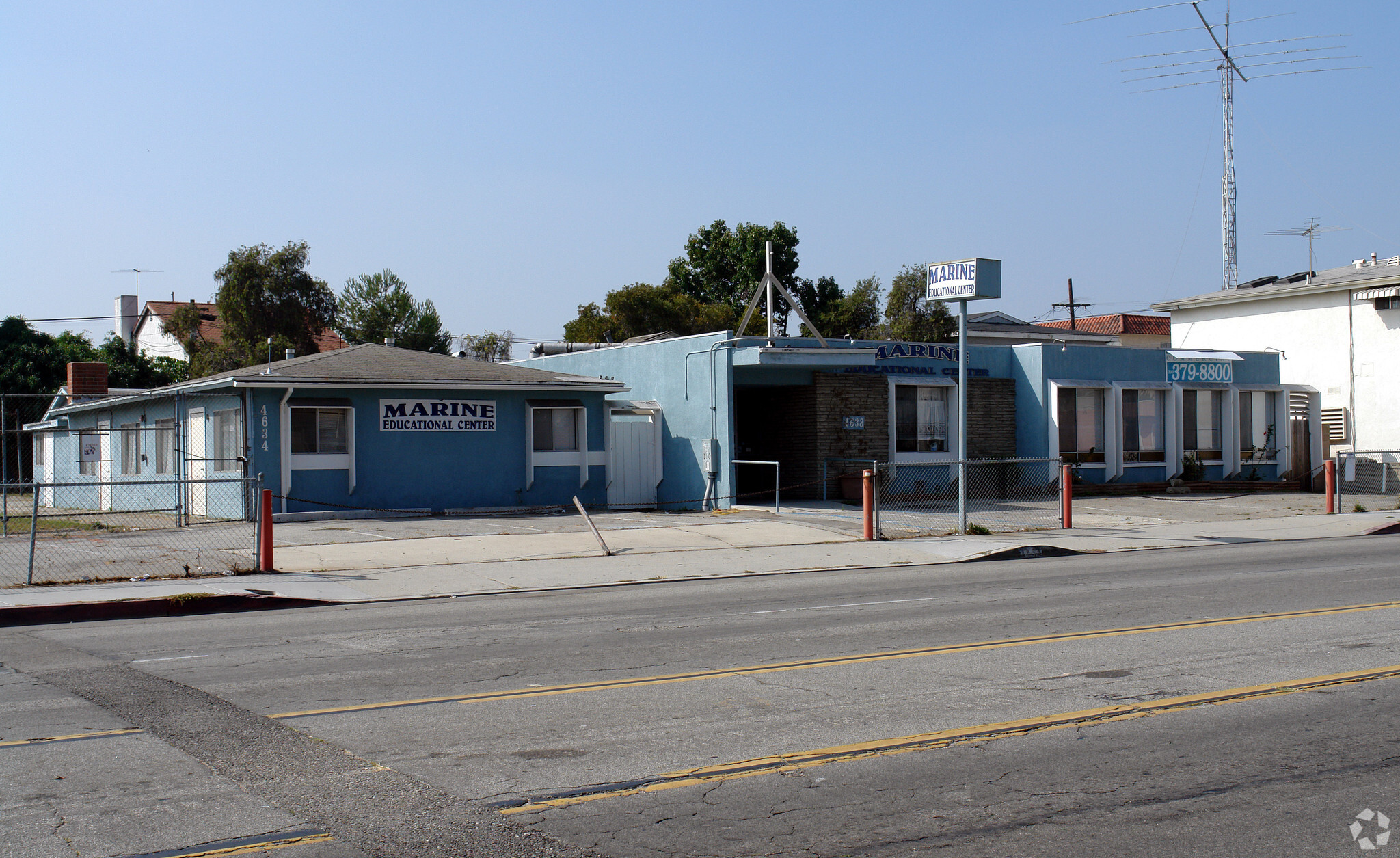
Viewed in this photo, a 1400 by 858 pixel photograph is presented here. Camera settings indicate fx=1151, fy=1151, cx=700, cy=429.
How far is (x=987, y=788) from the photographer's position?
584cm

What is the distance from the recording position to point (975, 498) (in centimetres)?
2944

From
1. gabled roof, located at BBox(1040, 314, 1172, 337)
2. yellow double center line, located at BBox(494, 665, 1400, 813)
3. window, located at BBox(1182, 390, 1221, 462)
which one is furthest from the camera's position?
gabled roof, located at BBox(1040, 314, 1172, 337)

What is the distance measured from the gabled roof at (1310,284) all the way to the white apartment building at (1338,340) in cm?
4

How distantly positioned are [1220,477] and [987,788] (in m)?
31.3

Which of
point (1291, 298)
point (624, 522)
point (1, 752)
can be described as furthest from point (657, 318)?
point (1, 752)

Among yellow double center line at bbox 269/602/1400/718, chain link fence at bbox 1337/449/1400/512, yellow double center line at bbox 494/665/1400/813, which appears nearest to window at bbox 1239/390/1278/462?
chain link fence at bbox 1337/449/1400/512

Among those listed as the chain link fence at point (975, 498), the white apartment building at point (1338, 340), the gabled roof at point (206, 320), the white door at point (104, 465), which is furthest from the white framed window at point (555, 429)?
the gabled roof at point (206, 320)

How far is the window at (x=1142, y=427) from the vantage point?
32.4m

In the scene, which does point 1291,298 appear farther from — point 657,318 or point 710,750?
point 710,750

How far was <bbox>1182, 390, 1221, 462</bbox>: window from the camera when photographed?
3359 cm

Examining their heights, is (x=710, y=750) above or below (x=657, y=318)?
below

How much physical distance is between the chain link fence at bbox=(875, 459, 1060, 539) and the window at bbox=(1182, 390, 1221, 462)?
5428 millimetres

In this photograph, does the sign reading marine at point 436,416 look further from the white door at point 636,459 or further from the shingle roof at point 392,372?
the white door at point 636,459

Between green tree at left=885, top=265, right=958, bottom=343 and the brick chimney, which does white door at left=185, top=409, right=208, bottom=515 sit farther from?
green tree at left=885, top=265, right=958, bottom=343
